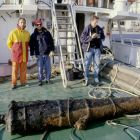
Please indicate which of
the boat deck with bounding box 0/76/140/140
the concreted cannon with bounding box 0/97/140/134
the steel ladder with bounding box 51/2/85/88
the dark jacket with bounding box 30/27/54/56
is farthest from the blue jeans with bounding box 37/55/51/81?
the concreted cannon with bounding box 0/97/140/134

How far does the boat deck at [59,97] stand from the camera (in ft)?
16.6

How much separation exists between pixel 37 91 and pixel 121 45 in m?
4.98

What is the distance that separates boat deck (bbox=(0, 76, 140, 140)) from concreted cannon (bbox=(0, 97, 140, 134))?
0.13 meters

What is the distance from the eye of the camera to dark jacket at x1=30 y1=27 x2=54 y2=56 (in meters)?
7.87

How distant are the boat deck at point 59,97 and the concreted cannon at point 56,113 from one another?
13 centimetres

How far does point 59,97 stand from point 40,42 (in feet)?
5.48

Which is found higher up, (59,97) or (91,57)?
(91,57)

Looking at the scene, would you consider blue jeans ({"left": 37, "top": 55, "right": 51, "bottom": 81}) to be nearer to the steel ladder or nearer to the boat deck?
the boat deck

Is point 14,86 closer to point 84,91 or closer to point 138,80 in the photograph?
point 84,91

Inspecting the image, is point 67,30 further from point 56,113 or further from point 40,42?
point 56,113

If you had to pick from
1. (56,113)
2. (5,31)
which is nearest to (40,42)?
(5,31)

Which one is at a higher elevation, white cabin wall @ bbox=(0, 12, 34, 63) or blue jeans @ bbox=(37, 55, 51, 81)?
white cabin wall @ bbox=(0, 12, 34, 63)

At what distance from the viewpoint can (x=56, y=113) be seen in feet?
17.2

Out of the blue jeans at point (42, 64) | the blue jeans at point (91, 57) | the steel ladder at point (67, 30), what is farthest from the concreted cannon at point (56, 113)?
the steel ladder at point (67, 30)
